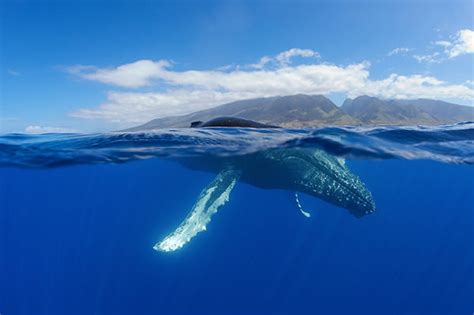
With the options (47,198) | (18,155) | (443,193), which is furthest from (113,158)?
(443,193)

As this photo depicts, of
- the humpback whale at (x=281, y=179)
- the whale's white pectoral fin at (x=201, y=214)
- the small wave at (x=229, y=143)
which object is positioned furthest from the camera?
the small wave at (x=229, y=143)

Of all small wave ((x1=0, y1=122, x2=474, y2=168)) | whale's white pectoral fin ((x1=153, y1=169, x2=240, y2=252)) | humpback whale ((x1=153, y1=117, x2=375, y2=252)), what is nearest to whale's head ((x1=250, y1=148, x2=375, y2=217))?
humpback whale ((x1=153, y1=117, x2=375, y2=252))

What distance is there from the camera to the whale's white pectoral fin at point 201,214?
11.5 m

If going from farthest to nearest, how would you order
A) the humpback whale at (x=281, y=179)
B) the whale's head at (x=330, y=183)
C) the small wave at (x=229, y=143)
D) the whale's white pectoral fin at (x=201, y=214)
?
the small wave at (x=229, y=143) → the whale's head at (x=330, y=183) → the humpback whale at (x=281, y=179) → the whale's white pectoral fin at (x=201, y=214)

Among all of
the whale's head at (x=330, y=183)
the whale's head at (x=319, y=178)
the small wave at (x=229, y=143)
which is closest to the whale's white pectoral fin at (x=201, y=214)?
the whale's head at (x=319, y=178)

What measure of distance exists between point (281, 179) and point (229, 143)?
3189 millimetres

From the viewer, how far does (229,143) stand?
17625 millimetres

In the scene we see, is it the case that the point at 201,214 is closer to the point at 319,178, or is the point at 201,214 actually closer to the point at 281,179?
the point at 281,179

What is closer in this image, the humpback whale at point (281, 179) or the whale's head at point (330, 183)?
the humpback whale at point (281, 179)

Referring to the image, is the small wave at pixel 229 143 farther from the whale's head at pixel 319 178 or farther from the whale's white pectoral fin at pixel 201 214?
the whale's white pectoral fin at pixel 201 214

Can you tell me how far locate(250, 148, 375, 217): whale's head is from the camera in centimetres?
1464

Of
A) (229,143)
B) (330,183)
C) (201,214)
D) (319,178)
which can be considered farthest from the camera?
(229,143)

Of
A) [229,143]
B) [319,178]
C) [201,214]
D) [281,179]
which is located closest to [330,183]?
[319,178]

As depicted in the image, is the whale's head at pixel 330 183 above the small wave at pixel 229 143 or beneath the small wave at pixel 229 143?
beneath
